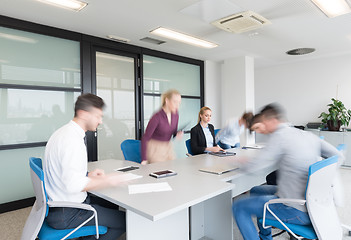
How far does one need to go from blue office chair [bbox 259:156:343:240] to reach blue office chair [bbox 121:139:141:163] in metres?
1.90

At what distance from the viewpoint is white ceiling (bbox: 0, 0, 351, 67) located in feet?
10.6

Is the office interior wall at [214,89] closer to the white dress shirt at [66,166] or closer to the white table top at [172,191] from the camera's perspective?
the white table top at [172,191]

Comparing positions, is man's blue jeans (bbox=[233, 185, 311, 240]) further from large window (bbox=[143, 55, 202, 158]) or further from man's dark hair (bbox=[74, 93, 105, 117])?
large window (bbox=[143, 55, 202, 158])

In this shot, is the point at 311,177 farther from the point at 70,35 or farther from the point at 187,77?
the point at 187,77

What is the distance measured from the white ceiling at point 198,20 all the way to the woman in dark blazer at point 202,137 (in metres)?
1.48

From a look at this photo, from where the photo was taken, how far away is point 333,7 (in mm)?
3344

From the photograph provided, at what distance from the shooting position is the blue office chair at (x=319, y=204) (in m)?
1.66

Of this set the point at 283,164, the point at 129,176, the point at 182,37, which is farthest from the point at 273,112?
the point at 182,37

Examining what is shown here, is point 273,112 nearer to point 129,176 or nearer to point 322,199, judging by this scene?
point 322,199

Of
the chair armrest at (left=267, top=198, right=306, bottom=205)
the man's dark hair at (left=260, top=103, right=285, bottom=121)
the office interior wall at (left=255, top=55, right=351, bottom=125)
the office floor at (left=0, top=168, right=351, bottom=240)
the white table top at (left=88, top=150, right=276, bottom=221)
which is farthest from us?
the office interior wall at (left=255, top=55, right=351, bottom=125)

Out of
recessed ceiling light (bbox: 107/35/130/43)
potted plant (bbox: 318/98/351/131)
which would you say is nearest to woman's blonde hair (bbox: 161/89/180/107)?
recessed ceiling light (bbox: 107/35/130/43)

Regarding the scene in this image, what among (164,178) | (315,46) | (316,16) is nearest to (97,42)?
(164,178)

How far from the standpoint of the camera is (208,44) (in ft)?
16.8

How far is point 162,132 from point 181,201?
1575 mm
